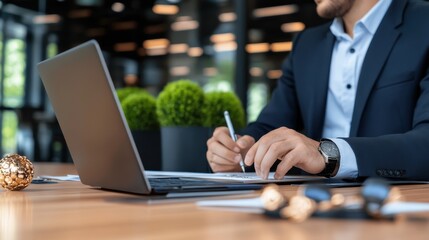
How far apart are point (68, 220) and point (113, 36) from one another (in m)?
5.67

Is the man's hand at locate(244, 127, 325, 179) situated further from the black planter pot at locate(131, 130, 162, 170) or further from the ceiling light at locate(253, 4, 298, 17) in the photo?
the ceiling light at locate(253, 4, 298, 17)

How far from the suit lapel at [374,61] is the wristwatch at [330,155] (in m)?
0.57

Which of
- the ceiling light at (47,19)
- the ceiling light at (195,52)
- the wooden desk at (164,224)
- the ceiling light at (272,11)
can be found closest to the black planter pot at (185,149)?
the wooden desk at (164,224)

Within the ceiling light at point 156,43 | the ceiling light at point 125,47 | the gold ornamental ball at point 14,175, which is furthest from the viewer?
the ceiling light at point 125,47

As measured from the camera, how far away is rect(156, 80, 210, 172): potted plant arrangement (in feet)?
6.77

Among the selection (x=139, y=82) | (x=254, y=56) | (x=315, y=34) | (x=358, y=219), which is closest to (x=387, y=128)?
(x=315, y=34)

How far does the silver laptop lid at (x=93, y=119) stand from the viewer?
850 mm

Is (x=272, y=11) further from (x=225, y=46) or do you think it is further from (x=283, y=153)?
(x=283, y=153)

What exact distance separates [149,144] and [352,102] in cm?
78

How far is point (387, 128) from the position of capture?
1.82 metres

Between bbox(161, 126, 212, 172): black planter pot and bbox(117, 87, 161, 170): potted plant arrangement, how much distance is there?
4.8 inches

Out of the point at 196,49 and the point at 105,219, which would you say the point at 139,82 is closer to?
the point at 196,49

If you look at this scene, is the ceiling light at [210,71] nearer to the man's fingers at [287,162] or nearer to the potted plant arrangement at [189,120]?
the potted plant arrangement at [189,120]

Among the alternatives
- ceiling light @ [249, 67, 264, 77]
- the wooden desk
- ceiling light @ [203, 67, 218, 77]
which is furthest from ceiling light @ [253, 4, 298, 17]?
the wooden desk
